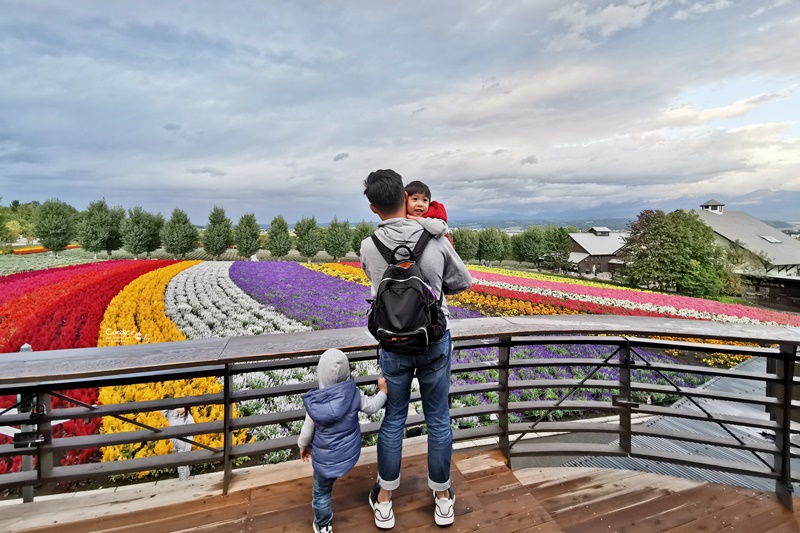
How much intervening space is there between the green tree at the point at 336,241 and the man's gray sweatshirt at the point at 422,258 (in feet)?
33.7

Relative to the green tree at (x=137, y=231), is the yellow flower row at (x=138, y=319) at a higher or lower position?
lower

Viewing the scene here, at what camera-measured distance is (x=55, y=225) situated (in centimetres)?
536

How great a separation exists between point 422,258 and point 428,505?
1202mm

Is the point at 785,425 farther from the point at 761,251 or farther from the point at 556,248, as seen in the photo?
the point at 556,248

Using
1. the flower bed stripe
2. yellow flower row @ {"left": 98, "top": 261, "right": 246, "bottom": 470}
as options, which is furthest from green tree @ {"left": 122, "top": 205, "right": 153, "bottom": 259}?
yellow flower row @ {"left": 98, "top": 261, "right": 246, "bottom": 470}

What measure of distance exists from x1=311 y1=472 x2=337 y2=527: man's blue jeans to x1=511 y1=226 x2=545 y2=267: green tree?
20691mm

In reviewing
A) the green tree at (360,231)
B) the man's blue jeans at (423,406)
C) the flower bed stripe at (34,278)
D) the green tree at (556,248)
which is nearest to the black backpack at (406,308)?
the man's blue jeans at (423,406)

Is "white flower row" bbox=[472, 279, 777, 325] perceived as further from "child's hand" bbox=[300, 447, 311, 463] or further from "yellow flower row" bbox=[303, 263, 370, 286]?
"child's hand" bbox=[300, 447, 311, 463]

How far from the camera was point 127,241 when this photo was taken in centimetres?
630

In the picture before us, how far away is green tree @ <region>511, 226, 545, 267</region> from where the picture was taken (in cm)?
2098

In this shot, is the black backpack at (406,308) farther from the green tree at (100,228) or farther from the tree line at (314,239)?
the green tree at (100,228)

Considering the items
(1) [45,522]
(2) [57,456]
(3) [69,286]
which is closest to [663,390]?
(1) [45,522]

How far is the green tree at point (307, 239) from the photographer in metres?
11.8

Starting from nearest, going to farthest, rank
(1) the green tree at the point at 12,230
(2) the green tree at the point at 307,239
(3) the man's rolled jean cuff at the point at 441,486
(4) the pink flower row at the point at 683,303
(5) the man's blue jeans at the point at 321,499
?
(5) the man's blue jeans at the point at 321,499 < (3) the man's rolled jean cuff at the point at 441,486 < (1) the green tree at the point at 12,230 < (4) the pink flower row at the point at 683,303 < (2) the green tree at the point at 307,239
